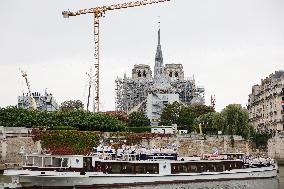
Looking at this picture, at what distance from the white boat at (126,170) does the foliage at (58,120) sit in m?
20.1

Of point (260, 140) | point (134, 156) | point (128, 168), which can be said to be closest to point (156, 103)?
point (260, 140)

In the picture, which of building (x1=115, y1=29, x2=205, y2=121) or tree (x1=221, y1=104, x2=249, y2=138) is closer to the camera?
tree (x1=221, y1=104, x2=249, y2=138)

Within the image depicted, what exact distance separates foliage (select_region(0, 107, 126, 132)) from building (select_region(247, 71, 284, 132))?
32.5 metres

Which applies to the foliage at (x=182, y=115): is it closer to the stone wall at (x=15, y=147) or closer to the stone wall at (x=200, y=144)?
the stone wall at (x=200, y=144)

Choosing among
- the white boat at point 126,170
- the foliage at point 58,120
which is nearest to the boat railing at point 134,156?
the white boat at point 126,170

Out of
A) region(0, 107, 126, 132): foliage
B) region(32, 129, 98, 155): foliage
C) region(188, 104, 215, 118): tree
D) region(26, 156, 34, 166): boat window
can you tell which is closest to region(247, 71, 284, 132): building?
region(188, 104, 215, 118): tree

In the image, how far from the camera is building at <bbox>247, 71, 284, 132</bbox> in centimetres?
9519

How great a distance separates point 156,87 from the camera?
144 metres

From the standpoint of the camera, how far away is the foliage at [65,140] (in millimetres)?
62156

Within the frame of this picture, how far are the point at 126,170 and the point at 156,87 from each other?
324ft

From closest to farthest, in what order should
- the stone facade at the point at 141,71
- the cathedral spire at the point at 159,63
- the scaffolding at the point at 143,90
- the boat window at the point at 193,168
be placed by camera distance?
the boat window at the point at 193,168 → the scaffolding at the point at 143,90 → the cathedral spire at the point at 159,63 → the stone facade at the point at 141,71

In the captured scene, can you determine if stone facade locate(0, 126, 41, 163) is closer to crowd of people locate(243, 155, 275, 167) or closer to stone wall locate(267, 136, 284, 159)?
crowd of people locate(243, 155, 275, 167)

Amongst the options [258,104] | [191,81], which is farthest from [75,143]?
[191,81]

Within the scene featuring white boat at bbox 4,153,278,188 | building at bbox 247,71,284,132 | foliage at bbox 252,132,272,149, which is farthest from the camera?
building at bbox 247,71,284,132
